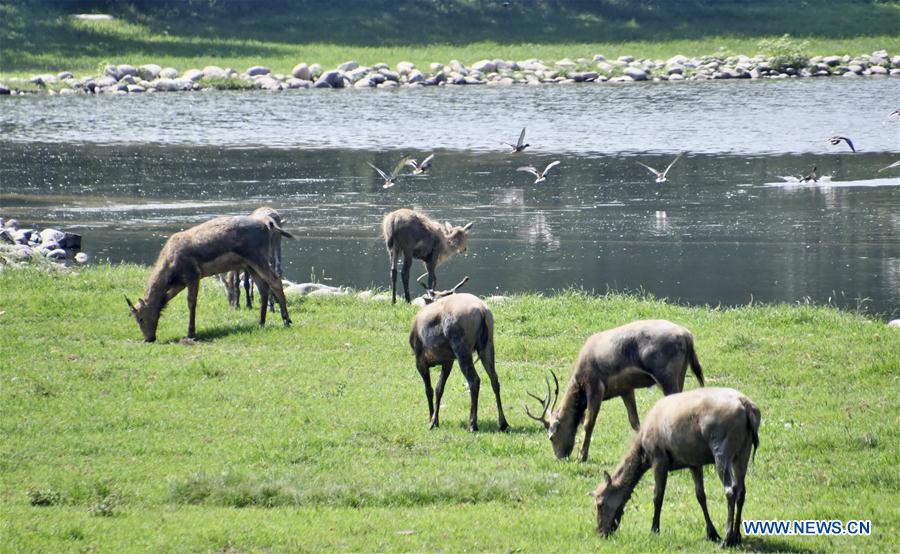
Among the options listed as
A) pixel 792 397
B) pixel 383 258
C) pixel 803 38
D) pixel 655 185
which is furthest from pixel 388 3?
pixel 792 397

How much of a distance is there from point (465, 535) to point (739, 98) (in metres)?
52.8

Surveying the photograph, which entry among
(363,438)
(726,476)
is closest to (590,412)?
(363,438)

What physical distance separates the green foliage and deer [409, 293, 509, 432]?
62285mm

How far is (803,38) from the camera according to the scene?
7744 centimetres

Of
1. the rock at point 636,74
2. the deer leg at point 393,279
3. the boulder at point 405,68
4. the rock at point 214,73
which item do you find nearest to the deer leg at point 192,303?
the deer leg at point 393,279

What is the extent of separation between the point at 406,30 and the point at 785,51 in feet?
76.6

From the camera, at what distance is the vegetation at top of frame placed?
74688 millimetres

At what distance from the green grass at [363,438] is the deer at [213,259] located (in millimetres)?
641

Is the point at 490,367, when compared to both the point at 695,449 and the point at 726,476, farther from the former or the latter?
the point at 726,476

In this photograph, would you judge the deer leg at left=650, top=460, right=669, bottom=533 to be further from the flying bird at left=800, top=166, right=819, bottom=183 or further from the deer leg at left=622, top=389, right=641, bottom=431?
the flying bird at left=800, top=166, right=819, bottom=183

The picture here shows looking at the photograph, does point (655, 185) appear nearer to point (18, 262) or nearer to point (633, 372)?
point (18, 262)

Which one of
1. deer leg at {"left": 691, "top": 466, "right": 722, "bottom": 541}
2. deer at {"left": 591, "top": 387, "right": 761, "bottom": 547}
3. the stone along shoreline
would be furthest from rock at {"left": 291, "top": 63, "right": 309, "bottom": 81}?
deer leg at {"left": 691, "top": 466, "right": 722, "bottom": 541}

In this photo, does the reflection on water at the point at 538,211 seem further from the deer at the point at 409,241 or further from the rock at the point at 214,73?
the rock at the point at 214,73

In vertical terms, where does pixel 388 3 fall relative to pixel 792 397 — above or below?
above
